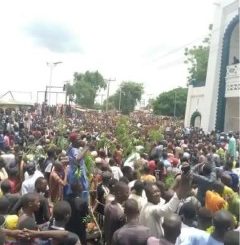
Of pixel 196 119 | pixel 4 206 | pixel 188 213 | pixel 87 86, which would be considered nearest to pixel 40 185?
pixel 4 206

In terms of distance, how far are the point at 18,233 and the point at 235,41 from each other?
1103 inches

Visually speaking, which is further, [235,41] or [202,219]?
[235,41]

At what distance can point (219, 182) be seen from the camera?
6160 mm

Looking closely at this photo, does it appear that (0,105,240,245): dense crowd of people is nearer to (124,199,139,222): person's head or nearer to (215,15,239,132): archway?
(124,199,139,222): person's head

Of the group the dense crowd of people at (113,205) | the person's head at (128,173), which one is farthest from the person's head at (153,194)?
the person's head at (128,173)

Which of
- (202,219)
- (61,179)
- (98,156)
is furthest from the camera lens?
(98,156)

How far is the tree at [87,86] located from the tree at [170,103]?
1491 cm

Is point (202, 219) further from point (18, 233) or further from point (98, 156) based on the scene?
point (98, 156)

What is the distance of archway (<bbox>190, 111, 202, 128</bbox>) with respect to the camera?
33.2 m

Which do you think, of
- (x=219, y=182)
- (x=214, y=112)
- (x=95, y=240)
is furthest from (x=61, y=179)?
(x=214, y=112)

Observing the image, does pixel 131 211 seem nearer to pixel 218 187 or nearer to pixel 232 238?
pixel 232 238

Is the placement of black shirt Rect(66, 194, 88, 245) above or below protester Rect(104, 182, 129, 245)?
below

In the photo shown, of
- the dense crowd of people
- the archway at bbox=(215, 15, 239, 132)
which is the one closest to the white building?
the archway at bbox=(215, 15, 239, 132)

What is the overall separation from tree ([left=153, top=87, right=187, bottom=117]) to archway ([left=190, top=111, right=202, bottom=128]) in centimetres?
2615
